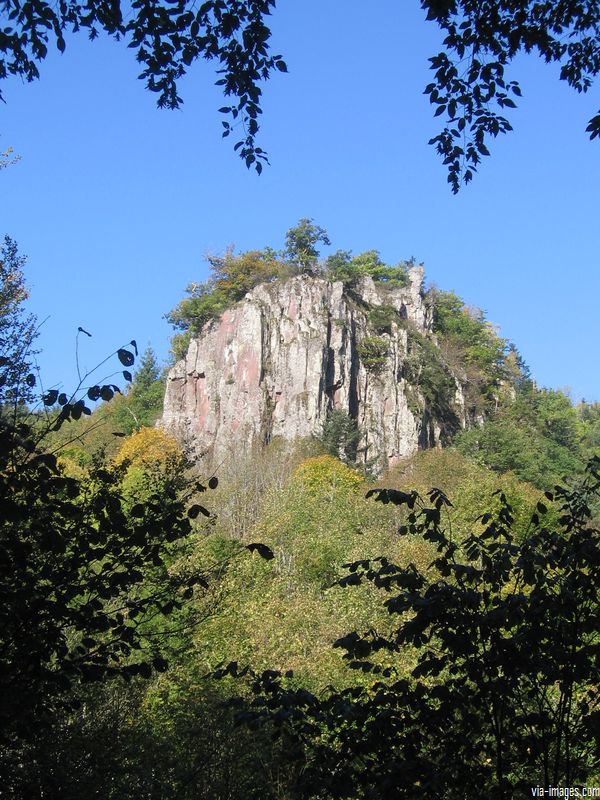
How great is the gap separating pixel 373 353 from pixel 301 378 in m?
7.94

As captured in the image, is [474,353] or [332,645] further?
[474,353]

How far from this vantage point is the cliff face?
66988 mm

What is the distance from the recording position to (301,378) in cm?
6738

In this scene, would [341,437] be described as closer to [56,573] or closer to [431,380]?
[431,380]

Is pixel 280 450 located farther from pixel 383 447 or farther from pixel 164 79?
pixel 164 79

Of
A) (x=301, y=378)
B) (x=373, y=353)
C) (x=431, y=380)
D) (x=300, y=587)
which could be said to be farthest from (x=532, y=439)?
(x=300, y=587)

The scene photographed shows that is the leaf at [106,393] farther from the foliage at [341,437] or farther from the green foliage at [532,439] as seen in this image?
the foliage at [341,437]

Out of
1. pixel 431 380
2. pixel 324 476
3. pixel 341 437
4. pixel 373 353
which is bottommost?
pixel 324 476

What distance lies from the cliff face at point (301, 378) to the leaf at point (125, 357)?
59.6m

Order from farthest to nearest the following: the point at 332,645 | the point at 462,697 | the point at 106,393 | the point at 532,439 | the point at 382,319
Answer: the point at 382,319 < the point at 532,439 < the point at 332,645 < the point at 106,393 < the point at 462,697

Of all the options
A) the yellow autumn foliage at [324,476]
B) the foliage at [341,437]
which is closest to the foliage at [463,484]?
the yellow autumn foliage at [324,476]

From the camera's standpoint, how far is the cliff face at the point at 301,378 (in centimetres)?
Result: 6699

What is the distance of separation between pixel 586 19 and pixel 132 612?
4153 mm

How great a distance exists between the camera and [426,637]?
4188mm
